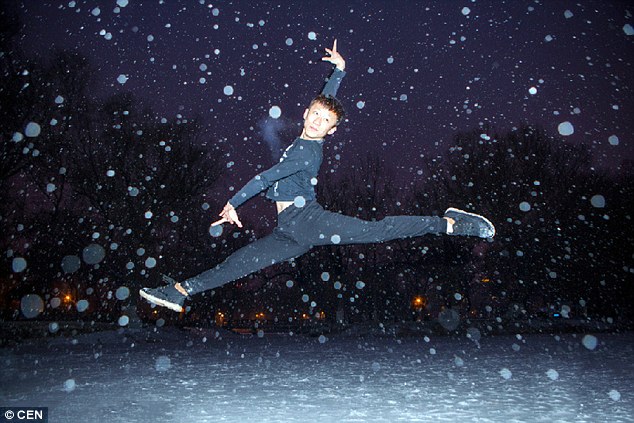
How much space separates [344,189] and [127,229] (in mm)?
13512

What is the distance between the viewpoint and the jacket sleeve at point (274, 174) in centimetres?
309

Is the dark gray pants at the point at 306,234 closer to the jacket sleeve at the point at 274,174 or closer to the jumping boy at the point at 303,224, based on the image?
the jumping boy at the point at 303,224

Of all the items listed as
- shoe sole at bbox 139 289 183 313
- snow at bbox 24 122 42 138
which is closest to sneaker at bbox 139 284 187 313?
shoe sole at bbox 139 289 183 313

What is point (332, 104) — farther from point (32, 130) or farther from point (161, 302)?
point (32, 130)

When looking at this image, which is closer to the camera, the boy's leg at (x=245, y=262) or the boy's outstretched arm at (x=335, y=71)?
the boy's leg at (x=245, y=262)

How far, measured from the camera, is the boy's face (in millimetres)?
3443

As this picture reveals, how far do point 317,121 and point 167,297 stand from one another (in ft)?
5.86

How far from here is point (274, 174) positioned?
3148mm

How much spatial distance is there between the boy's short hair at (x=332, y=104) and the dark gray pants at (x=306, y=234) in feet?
2.45

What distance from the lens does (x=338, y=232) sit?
128 inches

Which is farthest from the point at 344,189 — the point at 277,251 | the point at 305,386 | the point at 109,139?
the point at 277,251

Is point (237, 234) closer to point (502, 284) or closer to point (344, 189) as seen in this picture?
point (344, 189)

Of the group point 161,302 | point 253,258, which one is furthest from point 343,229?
point 161,302

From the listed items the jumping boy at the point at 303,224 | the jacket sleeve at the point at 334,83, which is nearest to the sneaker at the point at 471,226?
the jumping boy at the point at 303,224
